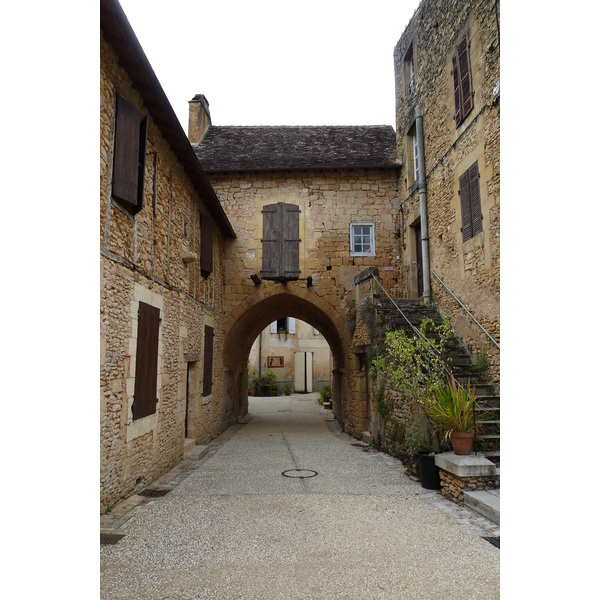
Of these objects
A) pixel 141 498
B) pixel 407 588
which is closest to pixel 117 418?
pixel 141 498

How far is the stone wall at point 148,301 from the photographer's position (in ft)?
15.9

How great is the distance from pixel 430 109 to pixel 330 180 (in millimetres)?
3005

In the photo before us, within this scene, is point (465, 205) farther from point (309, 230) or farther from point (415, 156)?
point (309, 230)

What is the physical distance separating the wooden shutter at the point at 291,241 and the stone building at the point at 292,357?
12852 mm

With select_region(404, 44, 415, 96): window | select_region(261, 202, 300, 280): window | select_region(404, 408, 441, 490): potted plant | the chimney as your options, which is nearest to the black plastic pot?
select_region(404, 408, 441, 490): potted plant

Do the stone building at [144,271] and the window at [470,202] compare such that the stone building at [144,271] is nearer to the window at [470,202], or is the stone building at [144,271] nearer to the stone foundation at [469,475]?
the stone foundation at [469,475]

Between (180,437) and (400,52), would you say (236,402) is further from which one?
(400,52)

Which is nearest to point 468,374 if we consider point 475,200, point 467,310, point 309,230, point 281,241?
point 467,310

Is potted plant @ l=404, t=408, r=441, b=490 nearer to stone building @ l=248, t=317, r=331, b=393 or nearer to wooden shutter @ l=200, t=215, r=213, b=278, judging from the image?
wooden shutter @ l=200, t=215, r=213, b=278

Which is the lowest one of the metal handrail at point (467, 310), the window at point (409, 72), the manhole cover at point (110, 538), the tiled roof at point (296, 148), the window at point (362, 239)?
the manhole cover at point (110, 538)

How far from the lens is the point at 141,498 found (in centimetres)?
548

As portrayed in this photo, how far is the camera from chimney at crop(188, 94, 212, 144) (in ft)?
43.1

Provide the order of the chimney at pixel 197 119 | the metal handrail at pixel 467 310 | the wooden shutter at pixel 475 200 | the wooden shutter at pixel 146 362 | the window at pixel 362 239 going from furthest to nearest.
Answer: the chimney at pixel 197 119, the window at pixel 362 239, the wooden shutter at pixel 475 200, the metal handrail at pixel 467 310, the wooden shutter at pixel 146 362

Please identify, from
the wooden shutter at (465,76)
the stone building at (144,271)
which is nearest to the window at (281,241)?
the stone building at (144,271)
